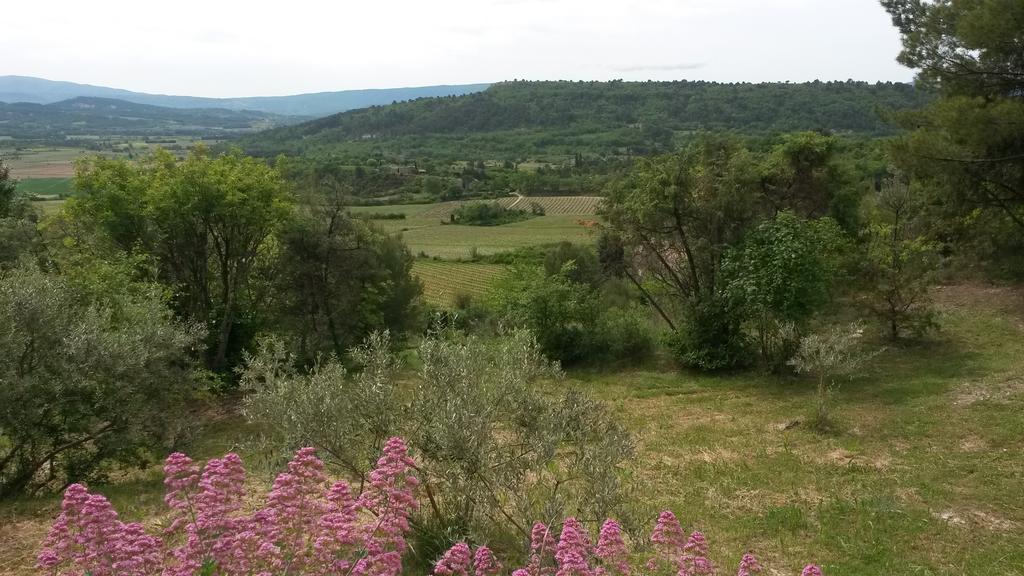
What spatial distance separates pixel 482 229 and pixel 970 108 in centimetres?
6529

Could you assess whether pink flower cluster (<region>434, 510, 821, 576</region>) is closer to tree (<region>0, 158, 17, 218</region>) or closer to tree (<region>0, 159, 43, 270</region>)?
tree (<region>0, 159, 43, 270</region>)

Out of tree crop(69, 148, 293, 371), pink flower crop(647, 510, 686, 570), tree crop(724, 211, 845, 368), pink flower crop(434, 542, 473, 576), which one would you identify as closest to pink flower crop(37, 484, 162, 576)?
pink flower crop(434, 542, 473, 576)

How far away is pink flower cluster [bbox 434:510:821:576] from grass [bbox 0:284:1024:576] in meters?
1.64

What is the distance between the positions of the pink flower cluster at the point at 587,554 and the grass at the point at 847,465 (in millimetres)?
1635

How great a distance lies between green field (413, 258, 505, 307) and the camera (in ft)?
152

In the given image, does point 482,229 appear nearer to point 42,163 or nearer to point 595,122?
point 42,163

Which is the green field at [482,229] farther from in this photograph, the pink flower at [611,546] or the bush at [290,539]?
the pink flower at [611,546]

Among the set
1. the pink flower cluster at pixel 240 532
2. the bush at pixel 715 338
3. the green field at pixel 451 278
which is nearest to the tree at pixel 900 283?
the bush at pixel 715 338

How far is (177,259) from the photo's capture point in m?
19.9

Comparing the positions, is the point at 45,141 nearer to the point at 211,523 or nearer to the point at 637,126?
the point at 637,126

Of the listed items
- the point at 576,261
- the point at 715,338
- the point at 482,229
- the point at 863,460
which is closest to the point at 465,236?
the point at 482,229

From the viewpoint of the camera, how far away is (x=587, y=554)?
15.8ft

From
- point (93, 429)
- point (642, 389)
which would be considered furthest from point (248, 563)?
point (642, 389)

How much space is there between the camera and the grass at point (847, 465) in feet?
28.0
